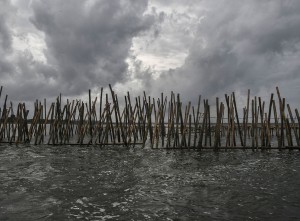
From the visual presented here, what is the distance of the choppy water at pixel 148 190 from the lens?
20.3 ft

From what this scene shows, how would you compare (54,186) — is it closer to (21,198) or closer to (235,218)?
(21,198)

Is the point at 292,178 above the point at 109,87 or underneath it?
underneath

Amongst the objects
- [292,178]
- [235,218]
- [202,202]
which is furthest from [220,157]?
[235,218]

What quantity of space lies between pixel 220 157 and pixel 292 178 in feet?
16.1

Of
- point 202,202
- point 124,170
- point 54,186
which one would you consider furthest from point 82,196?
point 124,170

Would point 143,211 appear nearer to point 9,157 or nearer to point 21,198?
point 21,198

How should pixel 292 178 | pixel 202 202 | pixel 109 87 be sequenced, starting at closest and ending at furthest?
1. pixel 202 202
2. pixel 292 178
3. pixel 109 87

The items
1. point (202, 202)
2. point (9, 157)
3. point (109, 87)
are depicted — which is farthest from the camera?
point (109, 87)

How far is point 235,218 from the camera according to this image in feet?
19.3

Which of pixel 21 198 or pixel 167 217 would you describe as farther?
pixel 21 198

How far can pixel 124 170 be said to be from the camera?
426 inches

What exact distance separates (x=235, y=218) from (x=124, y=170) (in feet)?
18.3

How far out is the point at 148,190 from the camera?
7938 millimetres

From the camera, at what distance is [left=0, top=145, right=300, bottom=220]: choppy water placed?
20.3 ft
